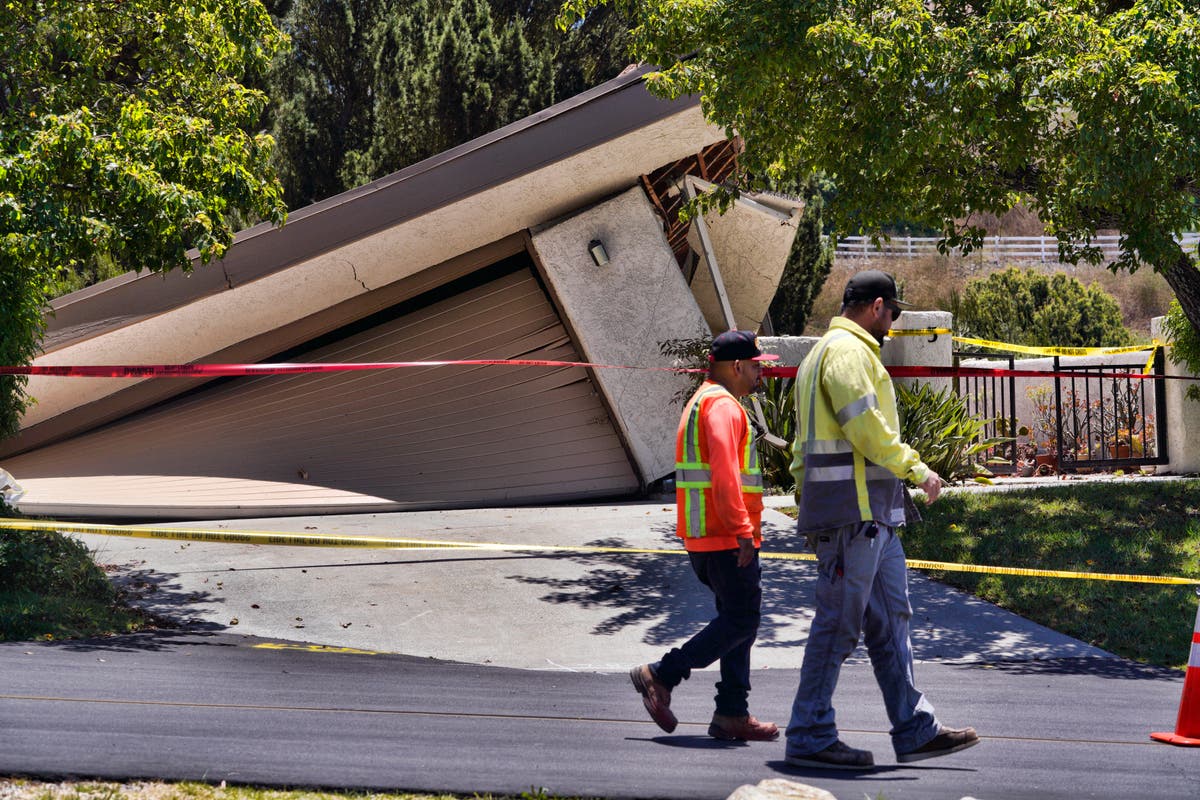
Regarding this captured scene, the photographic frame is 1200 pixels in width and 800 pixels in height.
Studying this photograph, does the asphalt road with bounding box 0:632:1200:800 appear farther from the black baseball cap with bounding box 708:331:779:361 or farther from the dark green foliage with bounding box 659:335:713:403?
the dark green foliage with bounding box 659:335:713:403

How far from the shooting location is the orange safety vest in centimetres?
484

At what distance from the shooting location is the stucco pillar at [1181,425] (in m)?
13.5

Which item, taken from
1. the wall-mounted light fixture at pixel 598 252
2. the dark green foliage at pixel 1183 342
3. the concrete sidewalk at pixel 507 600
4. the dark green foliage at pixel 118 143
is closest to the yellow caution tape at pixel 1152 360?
the dark green foliage at pixel 1183 342

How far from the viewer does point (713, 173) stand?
649 inches

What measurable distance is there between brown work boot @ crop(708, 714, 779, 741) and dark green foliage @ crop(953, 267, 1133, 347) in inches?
1052

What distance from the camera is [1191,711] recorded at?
500cm

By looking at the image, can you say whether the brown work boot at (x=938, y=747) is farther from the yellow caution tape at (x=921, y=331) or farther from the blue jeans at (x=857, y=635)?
the yellow caution tape at (x=921, y=331)

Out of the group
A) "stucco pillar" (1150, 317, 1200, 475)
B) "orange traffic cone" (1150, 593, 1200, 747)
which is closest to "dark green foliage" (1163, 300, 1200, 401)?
"stucco pillar" (1150, 317, 1200, 475)

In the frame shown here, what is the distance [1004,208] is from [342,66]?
1667cm

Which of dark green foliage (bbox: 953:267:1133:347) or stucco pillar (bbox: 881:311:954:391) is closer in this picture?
stucco pillar (bbox: 881:311:954:391)

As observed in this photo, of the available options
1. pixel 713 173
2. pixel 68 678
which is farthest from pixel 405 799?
pixel 713 173

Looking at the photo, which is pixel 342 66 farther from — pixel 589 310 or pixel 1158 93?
pixel 1158 93

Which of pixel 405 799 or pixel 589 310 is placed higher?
pixel 589 310

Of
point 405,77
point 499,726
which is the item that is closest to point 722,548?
point 499,726
